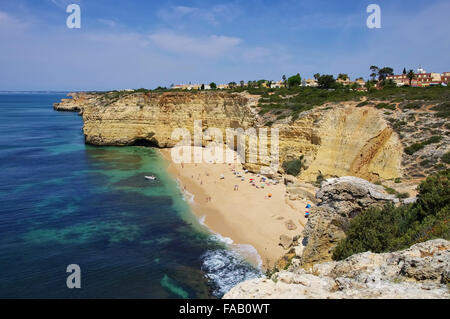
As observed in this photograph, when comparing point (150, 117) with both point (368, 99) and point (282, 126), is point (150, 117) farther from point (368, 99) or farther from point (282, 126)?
point (368, 99)

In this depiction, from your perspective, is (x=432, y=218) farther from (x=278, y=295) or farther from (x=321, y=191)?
(x=278, y=295)

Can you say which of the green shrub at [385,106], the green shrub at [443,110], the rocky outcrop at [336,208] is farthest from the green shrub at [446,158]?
the rocky outcrop at [336,208]

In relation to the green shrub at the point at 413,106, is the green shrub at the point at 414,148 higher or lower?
lower

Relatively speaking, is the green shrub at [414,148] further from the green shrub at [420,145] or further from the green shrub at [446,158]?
the green shrub at [446,158]

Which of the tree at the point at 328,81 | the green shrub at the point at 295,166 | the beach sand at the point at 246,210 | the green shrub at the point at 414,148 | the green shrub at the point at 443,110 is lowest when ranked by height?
the beach sand at the point at 246,210

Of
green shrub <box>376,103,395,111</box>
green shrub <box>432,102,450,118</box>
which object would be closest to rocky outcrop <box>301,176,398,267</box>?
green shrub <box>432,102,450,118</box>
